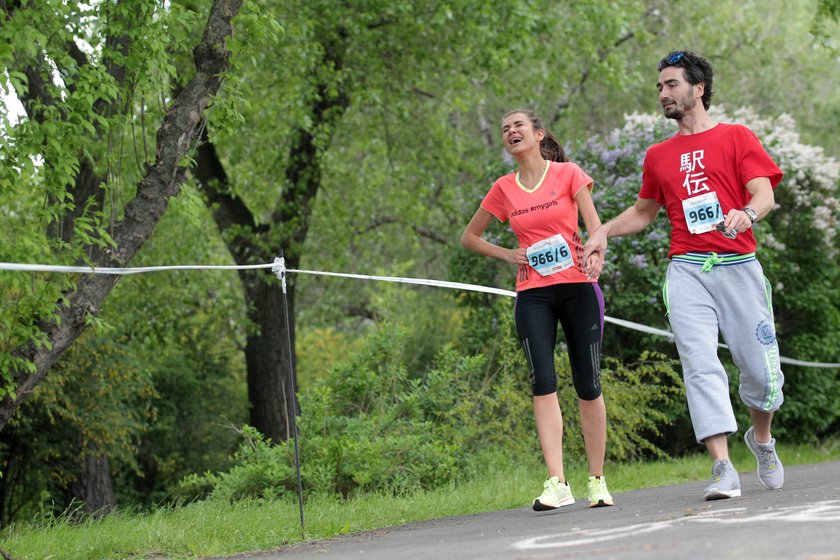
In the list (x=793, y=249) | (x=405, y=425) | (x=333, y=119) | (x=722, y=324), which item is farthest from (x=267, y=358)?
(x=722, y=324)

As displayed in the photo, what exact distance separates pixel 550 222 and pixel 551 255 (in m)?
0.19

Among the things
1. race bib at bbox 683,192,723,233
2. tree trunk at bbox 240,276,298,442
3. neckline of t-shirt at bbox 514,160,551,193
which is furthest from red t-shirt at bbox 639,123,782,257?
tree trunk at bbox 240,276,298,442

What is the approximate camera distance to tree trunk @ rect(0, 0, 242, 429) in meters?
7.16

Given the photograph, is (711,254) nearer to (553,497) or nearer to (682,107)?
(682,107)

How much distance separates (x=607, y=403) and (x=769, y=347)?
4.14m

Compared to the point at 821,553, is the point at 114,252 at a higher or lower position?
higher

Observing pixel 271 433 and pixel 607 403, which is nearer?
pixel 607 403

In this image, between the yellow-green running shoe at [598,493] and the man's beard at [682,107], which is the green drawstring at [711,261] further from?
the yellow-green running shoe at [598,493]

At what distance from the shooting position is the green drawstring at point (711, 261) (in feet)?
20.3

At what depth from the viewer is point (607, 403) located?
10359 mm

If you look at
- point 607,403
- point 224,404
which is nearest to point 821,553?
point 607,403

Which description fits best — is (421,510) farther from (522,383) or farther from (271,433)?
(271,433)

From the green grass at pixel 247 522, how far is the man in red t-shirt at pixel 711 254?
1866 millimetres

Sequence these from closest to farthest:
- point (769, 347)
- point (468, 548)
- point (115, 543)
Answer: point (468, 548) < point (115, 543) < point (769, 347)
